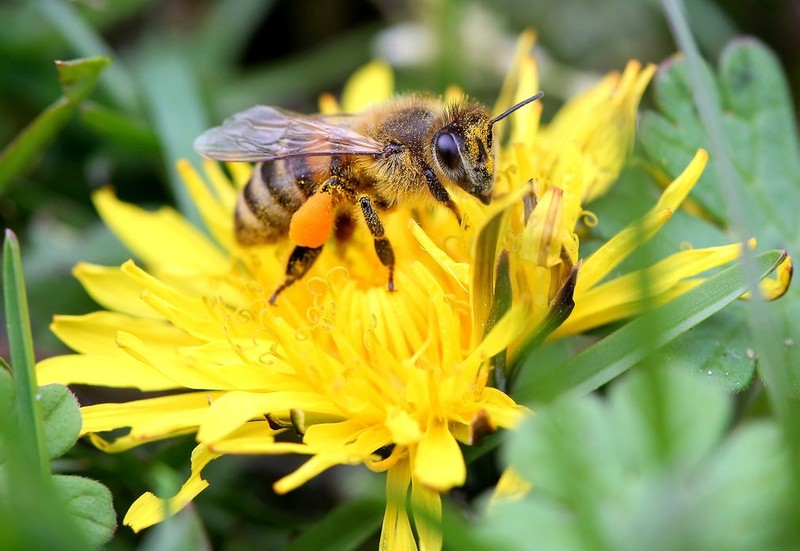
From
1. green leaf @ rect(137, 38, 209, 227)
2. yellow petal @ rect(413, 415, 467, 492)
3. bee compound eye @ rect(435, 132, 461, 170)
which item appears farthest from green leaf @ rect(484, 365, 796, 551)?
green leaf @ rect(137, 38, 209, 227)

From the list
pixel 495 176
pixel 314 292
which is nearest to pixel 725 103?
pixel 495 176

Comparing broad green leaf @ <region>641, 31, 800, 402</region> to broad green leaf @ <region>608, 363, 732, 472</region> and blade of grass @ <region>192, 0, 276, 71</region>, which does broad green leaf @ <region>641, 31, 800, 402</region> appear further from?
blade of grass @ <region>192, 0, 276, 71</region>

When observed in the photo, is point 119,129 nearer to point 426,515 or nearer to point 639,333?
point 639,333

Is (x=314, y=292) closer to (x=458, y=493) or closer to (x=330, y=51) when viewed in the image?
(x=458, y=493)

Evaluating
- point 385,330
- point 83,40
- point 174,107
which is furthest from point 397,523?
point 83,40

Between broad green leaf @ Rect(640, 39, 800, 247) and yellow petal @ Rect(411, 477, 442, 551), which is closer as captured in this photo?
yellow petal @ Rect(411, 477, 442, 551)

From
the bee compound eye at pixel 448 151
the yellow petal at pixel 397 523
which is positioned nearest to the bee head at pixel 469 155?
the bee compound eye at pixel 448 151
